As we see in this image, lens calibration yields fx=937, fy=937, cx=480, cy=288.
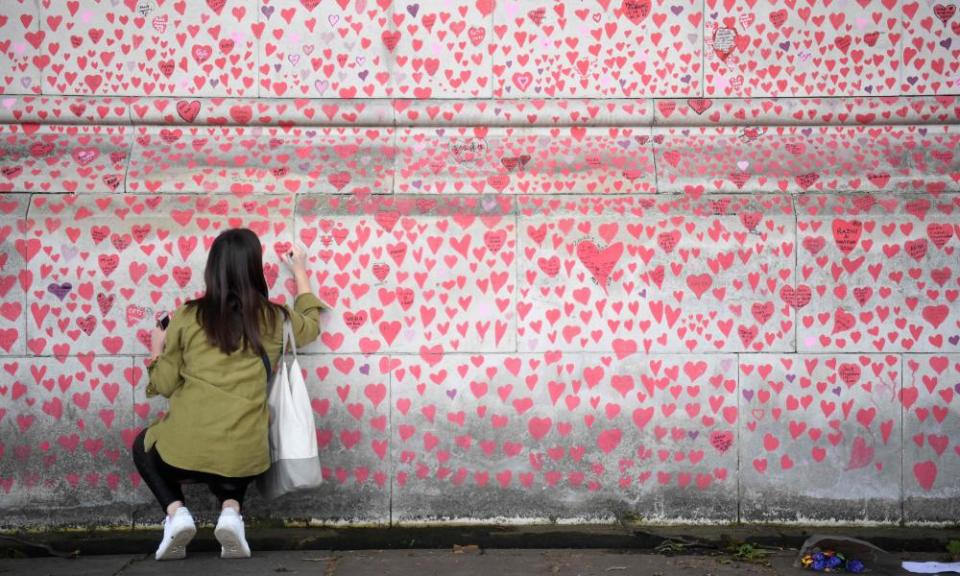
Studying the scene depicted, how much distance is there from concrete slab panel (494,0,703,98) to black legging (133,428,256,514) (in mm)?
2676

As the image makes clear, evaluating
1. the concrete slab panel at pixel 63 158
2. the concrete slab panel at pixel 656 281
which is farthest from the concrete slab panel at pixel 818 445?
the concrete slab panel at pixel 63 158

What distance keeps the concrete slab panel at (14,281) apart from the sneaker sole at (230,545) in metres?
1.63

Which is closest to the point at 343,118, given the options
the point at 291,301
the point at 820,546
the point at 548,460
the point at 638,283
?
the point at 291,301

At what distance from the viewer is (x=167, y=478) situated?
15.1ft

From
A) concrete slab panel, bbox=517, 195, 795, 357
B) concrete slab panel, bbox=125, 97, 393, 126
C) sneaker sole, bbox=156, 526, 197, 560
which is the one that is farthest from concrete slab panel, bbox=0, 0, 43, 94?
concrete slab panel, bbox=517, 195, 795, 357

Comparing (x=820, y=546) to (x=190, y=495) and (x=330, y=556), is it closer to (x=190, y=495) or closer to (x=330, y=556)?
(x=330, y=556)

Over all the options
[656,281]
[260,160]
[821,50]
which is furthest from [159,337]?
[821,50]

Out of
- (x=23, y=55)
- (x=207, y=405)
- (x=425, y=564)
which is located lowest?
(x=425, y=564)

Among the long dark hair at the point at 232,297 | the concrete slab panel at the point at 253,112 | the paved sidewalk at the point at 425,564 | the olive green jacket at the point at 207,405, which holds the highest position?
the concrete slab panel at the point at 253,112

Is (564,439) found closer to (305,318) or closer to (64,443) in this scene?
(305,318)

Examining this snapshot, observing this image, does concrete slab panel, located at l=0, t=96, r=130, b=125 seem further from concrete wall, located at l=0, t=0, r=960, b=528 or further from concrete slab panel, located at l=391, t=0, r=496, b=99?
concrete slab panel, located at l=391, t=0, r=496, b=99

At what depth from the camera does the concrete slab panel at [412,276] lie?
5207mm

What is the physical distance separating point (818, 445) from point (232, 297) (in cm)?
324

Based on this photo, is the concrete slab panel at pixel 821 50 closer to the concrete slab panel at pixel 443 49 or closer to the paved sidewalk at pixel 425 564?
the concrete slab panel at pixel 443 49
